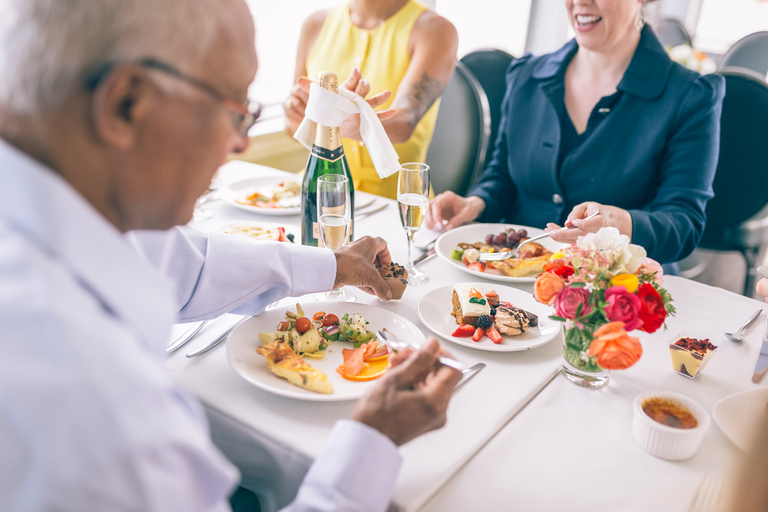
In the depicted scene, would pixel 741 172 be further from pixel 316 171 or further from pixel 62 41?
pixel 62 41

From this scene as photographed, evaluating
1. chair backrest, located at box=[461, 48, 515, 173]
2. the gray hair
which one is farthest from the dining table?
chair backrest, located at box=[461, 48, 515, 173]

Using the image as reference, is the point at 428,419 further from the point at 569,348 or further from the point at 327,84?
the point at 327,84

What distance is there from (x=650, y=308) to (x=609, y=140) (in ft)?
3.24

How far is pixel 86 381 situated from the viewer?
442 mm

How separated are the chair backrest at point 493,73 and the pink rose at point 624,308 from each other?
1.77m

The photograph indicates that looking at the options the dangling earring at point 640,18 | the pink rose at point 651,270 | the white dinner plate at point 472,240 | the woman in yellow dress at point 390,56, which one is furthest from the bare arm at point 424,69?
the pink rose at point 651,270

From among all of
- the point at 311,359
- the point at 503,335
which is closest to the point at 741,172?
the point at 503,335

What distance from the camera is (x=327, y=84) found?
1231 millimetres

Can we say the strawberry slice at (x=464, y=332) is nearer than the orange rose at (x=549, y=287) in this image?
No

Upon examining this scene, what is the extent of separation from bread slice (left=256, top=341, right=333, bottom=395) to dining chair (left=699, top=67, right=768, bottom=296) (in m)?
1.88

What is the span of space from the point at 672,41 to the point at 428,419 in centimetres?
463

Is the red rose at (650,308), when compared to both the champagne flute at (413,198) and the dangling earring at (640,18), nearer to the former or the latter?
the champagne flute at (413,198)

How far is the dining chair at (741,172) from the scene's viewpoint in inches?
77.8

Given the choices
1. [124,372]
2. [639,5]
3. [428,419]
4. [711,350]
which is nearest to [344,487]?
[428,419]
